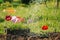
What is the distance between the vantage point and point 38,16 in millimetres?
2008

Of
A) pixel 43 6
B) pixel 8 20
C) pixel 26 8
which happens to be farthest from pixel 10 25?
pixel 43 6

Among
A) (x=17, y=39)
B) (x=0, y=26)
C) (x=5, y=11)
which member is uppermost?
(x=5, y=11)

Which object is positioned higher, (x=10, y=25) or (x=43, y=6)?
(x=43, y=6)

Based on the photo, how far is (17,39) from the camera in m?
2.00

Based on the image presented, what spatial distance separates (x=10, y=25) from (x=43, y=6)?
1.18ft

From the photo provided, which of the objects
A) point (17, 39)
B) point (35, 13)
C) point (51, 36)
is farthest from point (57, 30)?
point (17, 39)

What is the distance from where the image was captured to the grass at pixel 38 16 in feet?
6.54

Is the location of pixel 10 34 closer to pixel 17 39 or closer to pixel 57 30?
pixel 17 39

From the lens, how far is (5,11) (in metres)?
2.01

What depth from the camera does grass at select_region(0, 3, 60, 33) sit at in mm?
1993

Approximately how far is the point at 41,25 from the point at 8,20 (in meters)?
0.32

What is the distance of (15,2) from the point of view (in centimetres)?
202

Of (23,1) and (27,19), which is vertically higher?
(23,1)

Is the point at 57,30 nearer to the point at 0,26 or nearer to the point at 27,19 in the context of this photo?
the point at 27,19
